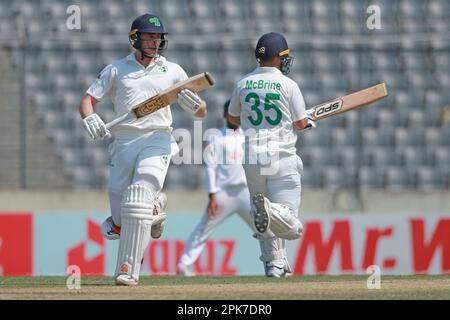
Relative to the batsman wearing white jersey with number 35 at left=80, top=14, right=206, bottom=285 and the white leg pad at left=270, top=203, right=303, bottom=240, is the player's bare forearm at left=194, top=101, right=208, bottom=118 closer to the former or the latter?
the batsman wearing white jersey with number 35 at left=80, top=14, right=206, bottom=285

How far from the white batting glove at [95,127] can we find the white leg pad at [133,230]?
470 mm

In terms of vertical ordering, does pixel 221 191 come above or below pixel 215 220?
above

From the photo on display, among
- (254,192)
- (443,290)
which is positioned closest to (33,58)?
(254,192)

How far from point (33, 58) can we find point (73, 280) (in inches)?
234

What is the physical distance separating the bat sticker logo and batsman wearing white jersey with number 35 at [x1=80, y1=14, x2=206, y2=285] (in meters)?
1.00

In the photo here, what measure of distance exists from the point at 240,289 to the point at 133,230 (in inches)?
34.7

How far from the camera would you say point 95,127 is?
28.7ft

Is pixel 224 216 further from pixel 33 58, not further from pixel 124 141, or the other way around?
pixel 124 141

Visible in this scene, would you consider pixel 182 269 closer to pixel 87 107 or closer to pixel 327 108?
pixel 327 108

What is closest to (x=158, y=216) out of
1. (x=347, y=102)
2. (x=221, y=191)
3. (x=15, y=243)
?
(x=347, y=102)

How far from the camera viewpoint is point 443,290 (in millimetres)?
8164

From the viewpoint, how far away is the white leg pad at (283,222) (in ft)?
29.5

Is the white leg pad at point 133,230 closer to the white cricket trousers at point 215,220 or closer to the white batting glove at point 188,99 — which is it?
the white batting glove at point 188,99
